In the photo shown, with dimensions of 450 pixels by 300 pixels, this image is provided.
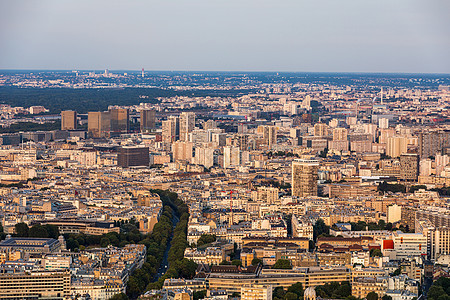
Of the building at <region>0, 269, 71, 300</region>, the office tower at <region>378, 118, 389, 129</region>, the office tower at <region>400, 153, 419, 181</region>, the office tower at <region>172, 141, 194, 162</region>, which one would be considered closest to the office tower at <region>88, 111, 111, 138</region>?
the office tower at <region>172, 141, 194, 162</region>

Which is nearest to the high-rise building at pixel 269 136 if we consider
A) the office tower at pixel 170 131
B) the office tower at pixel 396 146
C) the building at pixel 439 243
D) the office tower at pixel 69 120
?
the office tower at pixel 170 131

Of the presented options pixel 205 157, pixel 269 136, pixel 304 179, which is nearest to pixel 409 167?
pixel 304 179

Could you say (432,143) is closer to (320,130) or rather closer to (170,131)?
(320,130)

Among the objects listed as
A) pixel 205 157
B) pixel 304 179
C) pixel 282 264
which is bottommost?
pixel 205 157

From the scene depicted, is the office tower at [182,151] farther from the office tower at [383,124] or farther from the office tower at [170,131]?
the office tower at [383,124]

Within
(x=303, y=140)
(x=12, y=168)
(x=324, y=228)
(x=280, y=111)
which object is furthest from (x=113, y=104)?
(x=324, y=228)
